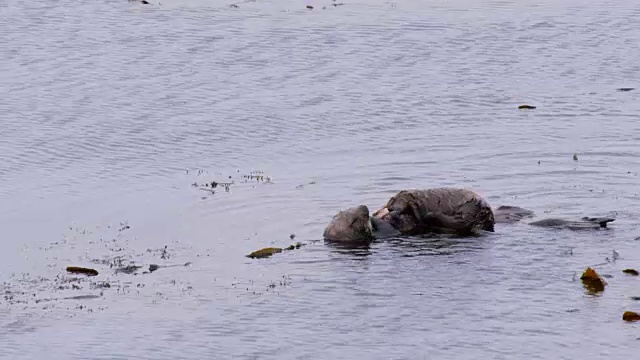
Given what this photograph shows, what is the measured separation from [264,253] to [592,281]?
13.8 feet

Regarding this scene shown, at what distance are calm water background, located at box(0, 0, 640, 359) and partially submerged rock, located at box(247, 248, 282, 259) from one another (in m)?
0.20

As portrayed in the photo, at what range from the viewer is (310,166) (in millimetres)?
20938

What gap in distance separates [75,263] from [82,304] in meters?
1.75

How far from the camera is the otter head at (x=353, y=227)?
53.5 ft

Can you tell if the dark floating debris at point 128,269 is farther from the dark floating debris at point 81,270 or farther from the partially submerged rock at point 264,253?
the partially submerged rock at point 264,253

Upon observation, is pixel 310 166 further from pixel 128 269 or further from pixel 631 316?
pixel 631 316

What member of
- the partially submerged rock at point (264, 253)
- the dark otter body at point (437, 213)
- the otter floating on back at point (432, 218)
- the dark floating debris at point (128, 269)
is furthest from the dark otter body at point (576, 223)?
the dark floating debris at point (128, 269)

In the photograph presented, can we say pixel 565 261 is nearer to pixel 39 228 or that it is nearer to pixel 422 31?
pixel 39 228

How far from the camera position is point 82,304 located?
567 inches

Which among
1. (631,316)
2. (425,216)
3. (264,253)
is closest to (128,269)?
(264,253)

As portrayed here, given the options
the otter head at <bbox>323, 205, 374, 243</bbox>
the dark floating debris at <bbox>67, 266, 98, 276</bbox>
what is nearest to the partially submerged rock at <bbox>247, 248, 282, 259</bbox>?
the otter head at <bbox>323, 205, 374, 243</bbox>

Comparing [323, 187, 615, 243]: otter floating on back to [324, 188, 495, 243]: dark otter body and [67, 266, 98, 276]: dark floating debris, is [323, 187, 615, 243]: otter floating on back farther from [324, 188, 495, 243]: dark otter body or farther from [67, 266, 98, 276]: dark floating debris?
[67, 266, 98, 276]: dark floating debris

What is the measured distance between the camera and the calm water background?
527 inches

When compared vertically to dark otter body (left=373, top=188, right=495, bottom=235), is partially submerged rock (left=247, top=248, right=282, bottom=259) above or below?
below
